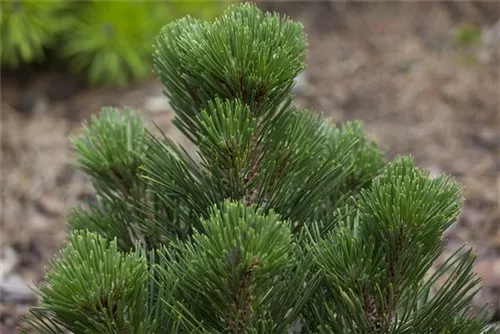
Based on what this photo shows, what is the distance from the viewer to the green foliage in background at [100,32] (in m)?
4.11

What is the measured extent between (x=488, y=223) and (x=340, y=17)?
2.23m

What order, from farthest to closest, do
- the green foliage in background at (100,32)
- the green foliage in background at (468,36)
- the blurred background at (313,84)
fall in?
the green foliage in background at (468,36), the green foliage in background at (100,32), the blurred background at (313,84)

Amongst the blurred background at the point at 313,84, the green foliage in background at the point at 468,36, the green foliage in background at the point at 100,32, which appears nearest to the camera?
the blurred background at the point at 313,84

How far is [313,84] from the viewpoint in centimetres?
446

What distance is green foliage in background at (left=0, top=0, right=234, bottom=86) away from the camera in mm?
4105

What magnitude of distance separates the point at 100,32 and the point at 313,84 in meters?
1.20

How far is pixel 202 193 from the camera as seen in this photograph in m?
1.53

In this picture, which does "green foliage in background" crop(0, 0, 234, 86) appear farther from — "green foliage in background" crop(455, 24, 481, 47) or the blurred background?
"green foliage in background" crop(455, 24, 481, 47)

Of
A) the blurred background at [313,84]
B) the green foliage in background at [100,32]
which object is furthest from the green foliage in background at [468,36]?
the green foliage in background at [100,32]

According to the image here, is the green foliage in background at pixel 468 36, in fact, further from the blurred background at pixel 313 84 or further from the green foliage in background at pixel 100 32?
the green foliage in background at pixel 100 32

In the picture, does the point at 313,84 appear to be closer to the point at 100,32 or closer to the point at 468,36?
the point at 468,36

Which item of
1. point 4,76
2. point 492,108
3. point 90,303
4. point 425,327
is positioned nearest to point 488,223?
point 492,108

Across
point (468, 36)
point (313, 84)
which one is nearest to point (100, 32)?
point (313, 84)

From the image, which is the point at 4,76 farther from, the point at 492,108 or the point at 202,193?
the point at 202,193
